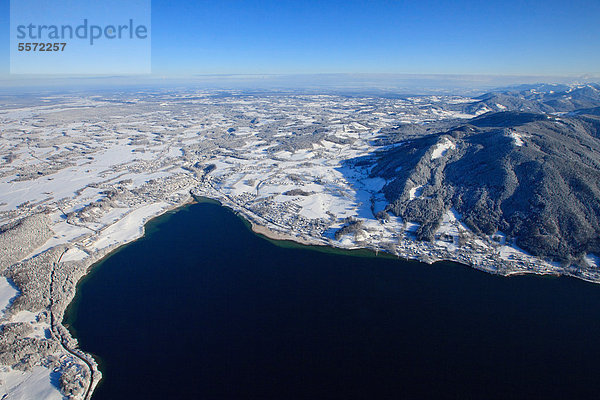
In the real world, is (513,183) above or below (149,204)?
above

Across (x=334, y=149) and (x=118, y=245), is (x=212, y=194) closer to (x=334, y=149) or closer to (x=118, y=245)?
(x=118, y=245)

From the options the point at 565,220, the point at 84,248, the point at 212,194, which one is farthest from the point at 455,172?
the point at 84,248

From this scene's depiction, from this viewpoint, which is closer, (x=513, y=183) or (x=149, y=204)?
(x=513, y=183)

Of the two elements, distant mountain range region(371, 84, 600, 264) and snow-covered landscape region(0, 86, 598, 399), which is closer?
snow-covered landscape region(0, 86, 598, 399)

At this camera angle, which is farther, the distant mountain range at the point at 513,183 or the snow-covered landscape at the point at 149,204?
the distant mountain range at the point at 513,183
